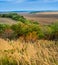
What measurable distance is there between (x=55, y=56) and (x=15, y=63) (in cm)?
366

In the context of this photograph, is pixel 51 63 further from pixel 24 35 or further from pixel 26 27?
pixel 26 27

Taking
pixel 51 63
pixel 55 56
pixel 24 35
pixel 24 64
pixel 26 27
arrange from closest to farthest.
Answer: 1. pixel 24 64
2. pixel 51 63
3. pixel 55 56
4. pixel 24 35
5. pixel 26 27

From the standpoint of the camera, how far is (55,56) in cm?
1727

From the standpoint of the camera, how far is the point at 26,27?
125 feet

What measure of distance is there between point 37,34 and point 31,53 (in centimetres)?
1908

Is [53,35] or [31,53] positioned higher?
[31,53]

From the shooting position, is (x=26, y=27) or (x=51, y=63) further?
(x=26, y=27)

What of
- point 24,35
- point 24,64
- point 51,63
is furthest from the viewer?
point 24,35

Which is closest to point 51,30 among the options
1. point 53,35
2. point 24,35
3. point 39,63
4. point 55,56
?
point 53,35

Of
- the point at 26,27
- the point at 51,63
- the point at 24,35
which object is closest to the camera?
the point at 51,63

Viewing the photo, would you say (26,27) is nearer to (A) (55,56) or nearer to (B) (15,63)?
(A) (55,56)

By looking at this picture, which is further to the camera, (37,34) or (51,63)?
(37,34)

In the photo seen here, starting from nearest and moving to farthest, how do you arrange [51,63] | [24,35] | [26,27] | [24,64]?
[24,64] < [51,63] < [24,35] < [26,27]

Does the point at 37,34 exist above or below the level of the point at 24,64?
below
